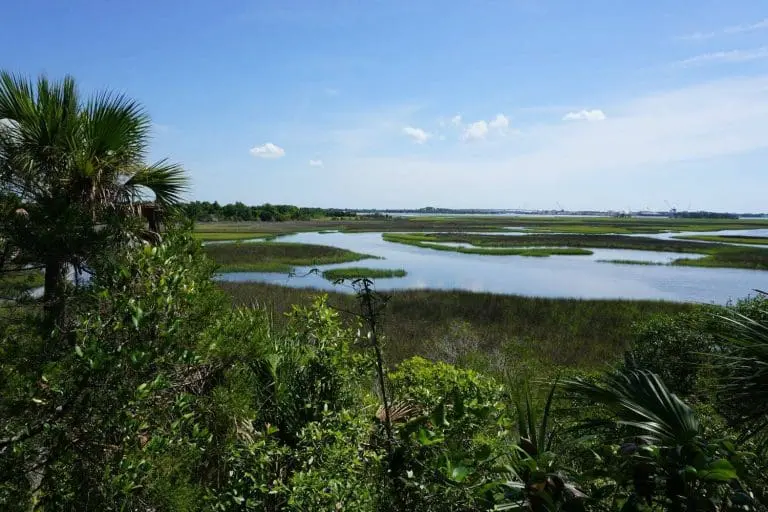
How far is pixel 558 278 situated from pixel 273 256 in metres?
20.1

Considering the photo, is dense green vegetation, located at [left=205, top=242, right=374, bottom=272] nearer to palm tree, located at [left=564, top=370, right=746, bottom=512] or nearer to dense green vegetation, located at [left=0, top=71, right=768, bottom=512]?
dense green vegetation, located at [left=0, top=71, right=768, bottom=512]

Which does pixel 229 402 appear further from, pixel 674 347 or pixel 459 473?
pixel 674 347

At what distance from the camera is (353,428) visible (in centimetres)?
279

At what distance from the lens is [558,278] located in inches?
1181

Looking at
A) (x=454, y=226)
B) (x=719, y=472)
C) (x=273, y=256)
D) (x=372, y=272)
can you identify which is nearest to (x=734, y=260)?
(x=372, y=272)

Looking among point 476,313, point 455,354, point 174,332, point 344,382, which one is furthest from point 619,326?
point 174,332

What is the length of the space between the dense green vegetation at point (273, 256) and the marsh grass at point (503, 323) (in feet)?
22.1

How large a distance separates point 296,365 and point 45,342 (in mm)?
Result: 1641

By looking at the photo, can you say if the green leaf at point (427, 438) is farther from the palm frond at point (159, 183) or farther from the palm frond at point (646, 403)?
the palm frond at point (159, 183)

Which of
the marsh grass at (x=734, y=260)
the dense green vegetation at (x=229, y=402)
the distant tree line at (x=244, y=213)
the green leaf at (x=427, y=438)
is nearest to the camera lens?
the dense green vegetation at (x=229, y=402)

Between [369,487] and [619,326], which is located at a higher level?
[369,487]

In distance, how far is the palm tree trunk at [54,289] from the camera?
4016mm

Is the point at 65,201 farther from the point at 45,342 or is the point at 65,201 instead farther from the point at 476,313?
the point at 476,313

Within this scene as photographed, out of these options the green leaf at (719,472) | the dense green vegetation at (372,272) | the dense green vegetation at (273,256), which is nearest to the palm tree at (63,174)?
the green leaf at (719,472)
